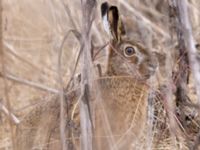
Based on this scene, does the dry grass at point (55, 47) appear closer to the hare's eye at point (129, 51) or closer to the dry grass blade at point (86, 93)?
the hare's eye at point (129, 51)

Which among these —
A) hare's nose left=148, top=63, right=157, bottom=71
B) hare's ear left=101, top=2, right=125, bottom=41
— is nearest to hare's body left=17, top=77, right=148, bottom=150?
hare's nose left=148, top=63, right=157, bottom=71

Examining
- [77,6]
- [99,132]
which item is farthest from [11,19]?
[99,132]

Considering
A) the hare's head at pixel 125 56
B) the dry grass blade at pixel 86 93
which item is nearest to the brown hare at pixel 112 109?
the hare's head at pixel 125 56

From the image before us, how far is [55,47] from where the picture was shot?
181 inches

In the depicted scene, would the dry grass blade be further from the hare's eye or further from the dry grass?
the hare's eye

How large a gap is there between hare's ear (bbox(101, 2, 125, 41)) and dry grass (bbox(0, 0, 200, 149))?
3.3 inches

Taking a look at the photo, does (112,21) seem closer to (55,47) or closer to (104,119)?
(104,119)

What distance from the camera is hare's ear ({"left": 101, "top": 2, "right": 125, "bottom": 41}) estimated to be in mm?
3330

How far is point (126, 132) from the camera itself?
299cm

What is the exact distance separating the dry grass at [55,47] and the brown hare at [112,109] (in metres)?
0.08

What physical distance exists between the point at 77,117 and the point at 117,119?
234 millimetres

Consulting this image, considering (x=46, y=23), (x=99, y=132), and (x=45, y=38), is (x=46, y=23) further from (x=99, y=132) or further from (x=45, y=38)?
(x=99, y=132)

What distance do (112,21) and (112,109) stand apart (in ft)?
1.71

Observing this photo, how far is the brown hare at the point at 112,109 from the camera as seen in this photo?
109 inches
